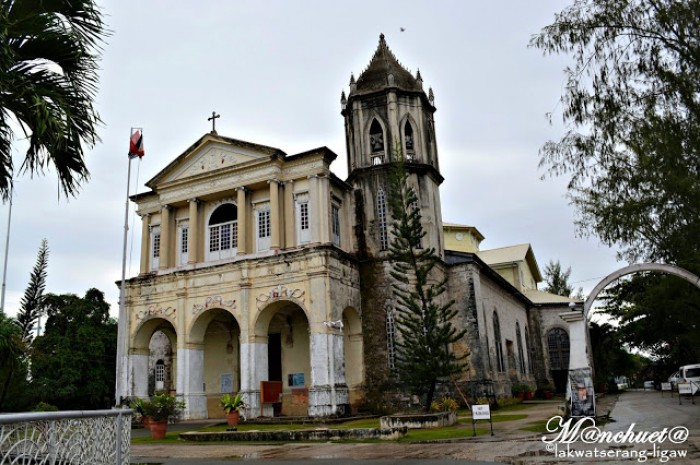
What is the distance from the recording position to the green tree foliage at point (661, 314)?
19.5 m

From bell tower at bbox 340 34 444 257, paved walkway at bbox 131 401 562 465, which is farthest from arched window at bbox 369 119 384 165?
paved walkway at bbox 131 401 562 465

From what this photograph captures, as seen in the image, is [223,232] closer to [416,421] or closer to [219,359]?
[219,359]

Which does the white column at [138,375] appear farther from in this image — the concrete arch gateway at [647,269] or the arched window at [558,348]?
the arched window at [558,348]

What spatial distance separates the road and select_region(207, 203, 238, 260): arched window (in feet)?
35.5

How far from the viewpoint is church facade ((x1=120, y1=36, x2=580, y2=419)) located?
2338 centimetres

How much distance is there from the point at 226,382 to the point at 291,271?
23.3 feet

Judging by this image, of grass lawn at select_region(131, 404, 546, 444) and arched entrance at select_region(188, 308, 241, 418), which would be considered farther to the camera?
arched entrance at select_region(188, 308, 241, 418)

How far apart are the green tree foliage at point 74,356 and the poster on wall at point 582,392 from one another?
76.5 ft

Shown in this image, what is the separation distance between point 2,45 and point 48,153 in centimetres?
144

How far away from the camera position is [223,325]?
27516 mm

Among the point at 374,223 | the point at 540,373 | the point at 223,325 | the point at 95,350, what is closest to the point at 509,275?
the point at 540,373

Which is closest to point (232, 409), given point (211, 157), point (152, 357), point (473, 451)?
point (152, 357)

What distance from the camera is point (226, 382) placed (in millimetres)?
26906

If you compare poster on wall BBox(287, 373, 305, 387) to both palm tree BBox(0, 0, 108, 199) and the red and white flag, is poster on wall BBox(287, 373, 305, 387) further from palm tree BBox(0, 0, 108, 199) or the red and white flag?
palm tree BBox(0, 0, 108, 199)
